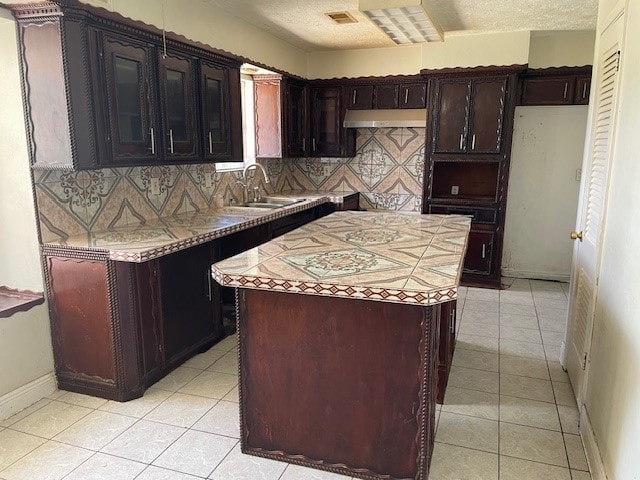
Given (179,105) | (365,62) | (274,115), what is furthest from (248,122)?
(179,105)

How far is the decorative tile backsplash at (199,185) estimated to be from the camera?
269 centimetres

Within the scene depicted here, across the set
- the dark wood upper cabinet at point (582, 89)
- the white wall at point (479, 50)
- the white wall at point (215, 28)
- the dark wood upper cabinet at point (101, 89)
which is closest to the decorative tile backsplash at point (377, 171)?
the white wall at point (479, 50)

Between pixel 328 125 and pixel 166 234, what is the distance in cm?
286

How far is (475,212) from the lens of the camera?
466 centimetres

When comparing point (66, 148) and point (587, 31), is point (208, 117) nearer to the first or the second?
point (66, 148)

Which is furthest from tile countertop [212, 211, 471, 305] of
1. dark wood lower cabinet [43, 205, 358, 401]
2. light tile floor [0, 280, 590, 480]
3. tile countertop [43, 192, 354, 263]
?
light tile floor [0, 280, 590, 480]

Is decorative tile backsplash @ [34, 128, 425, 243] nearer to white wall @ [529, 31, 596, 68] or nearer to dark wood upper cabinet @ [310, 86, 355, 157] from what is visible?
dark wood upper cabinet @ [310, 86, 355, 157]

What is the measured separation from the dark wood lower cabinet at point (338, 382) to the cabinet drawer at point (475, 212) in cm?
300

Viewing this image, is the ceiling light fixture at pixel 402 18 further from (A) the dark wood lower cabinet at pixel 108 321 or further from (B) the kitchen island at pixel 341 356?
(A) the dark wood lower cabinet at pixel 108 321

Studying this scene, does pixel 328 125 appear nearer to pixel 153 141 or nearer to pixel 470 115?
pixel 470 115

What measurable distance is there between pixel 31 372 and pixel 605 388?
2.90 m

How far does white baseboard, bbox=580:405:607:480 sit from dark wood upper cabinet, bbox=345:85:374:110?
3.69 meters

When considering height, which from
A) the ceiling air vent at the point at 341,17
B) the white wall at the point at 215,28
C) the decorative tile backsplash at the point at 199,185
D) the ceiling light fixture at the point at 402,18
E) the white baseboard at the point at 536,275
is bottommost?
the white baseboard at the point at 536,275

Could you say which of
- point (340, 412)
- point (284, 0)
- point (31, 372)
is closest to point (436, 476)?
point (340, 412)
